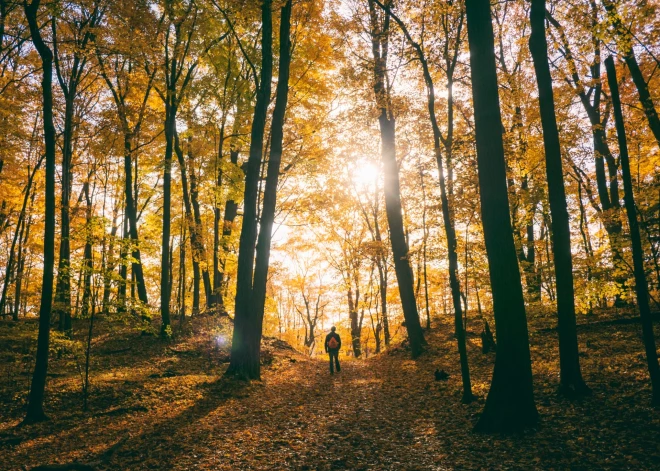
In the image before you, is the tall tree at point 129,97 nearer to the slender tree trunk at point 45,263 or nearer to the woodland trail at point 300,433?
the slender tree trunk at point 45,263

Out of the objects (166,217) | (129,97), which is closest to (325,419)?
(166,217)

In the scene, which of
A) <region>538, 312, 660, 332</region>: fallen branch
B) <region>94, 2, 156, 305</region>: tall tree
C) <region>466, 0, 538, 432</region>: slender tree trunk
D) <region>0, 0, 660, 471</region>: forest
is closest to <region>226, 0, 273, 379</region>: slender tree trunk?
<region>0, 0, 660, 471</region>: forest

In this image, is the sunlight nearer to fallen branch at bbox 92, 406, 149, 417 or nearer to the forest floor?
the forest floor

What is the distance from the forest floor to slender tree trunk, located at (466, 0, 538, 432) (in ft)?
1.43

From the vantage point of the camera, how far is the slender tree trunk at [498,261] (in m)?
5.59

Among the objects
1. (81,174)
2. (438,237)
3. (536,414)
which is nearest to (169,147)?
(81,174)

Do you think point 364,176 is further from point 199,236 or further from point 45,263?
point 45,263

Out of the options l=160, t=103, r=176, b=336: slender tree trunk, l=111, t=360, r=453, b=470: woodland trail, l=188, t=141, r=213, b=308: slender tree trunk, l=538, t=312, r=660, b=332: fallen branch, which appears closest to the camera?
l=111, t=360, r=453, b=470: woodland trail

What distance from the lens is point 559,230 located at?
6996 mm

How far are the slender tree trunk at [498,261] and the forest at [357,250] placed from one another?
33mm

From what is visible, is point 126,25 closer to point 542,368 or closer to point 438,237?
point 438,237

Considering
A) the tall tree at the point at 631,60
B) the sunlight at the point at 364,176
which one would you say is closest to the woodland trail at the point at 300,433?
the tall tree at the point at 631,60

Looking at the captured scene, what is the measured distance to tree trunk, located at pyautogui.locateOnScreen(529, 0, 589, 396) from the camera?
6684 millimetres

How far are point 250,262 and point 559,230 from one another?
305 inches
